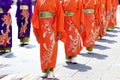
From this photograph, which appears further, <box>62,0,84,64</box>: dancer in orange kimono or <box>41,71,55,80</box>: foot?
<box>62,0,84,64</box>: dancer in orange kimono

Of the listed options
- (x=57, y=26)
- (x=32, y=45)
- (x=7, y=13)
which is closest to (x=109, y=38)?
(x=32, y=45)

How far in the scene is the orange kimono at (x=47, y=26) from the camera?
7.48 metres

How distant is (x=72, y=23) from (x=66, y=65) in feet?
3.00

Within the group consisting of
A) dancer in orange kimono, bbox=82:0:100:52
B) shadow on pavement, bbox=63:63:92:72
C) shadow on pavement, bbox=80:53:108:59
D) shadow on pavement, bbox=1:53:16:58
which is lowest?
shadow on pavement, bbox=63:63:92:72

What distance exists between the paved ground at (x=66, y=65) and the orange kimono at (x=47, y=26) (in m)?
0.44

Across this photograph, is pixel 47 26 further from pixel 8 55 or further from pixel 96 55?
pixel 96 55

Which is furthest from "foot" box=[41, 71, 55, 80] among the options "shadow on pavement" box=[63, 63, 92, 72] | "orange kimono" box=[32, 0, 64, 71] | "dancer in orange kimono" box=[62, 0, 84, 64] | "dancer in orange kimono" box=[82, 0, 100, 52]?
"dancer in orange kimono" box=[82, 0, 100, 52]

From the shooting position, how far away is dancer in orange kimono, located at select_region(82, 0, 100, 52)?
34.8ft

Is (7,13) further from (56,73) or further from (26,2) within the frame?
(56,73)

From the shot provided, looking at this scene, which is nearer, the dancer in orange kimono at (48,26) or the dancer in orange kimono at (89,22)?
the dancer in orange kimono at (48,26)

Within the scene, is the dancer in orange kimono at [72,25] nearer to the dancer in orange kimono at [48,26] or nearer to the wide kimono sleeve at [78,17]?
the wide kimono sleeve at [78,17]

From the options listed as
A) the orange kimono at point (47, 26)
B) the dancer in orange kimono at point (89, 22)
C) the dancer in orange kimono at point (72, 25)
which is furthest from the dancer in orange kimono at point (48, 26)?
the dancer in orange kimono at point (89, 22)

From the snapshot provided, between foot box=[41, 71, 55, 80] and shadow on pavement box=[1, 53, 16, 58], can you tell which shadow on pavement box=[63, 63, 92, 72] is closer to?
foot box=[41, 71, 55, 80]

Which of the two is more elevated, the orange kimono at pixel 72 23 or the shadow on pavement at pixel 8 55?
the orange kimono at pixel 72 23
